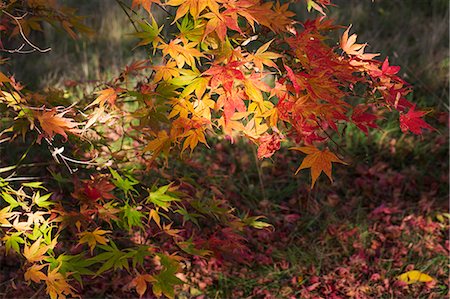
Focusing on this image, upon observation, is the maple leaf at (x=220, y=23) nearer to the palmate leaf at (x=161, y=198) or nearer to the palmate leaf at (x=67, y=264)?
the palmate leaf at (x=161, y=198)

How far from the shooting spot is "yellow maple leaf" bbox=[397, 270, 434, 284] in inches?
122

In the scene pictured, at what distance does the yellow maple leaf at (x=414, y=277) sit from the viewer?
3.11 metres

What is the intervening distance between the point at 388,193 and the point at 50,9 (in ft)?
7.91

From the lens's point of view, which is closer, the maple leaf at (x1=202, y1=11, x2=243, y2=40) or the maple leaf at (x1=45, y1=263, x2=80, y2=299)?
the maple leaf at (x1=202, y1=11, x2=243, y2=40)

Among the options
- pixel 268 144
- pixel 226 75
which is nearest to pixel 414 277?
pixel 268 144

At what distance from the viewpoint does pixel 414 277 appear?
123 inches

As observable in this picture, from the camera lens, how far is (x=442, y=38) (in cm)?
521

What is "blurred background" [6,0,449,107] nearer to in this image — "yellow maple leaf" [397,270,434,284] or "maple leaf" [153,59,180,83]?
"yellow maple leaf" [397,270,434,284]

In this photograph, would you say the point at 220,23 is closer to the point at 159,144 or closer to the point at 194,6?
the point at 194,6

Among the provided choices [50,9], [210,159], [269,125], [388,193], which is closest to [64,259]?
[269,125]

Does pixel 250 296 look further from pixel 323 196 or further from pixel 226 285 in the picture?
pixel 323 196

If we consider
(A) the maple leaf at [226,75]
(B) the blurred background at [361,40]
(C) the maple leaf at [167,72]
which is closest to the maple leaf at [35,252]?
(C) the maple leaf at [167,72]

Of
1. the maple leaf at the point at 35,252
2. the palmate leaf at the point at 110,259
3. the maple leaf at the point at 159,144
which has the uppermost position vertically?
the maple leaf at the point at 159,144

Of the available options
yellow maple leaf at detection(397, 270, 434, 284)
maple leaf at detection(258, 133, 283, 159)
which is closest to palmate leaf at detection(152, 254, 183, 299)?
maple leaf at detection(258, 133, 283, 159)
